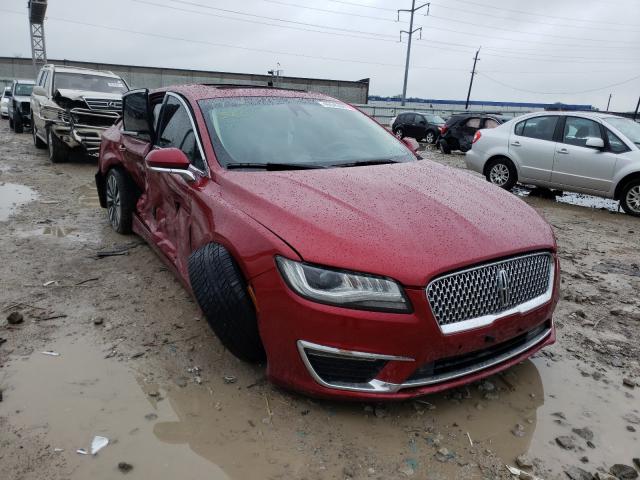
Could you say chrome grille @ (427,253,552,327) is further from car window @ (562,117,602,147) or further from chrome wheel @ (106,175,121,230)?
car window @ (562,117,602,147)

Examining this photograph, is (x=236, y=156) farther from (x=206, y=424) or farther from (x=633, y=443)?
(x=633, y=443)

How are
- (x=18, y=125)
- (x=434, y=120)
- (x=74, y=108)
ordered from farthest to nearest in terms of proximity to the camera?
(x=434, y=120) < (x=18, y=125) < (x=74, y=108)

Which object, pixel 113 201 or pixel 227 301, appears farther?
pixel 113 201

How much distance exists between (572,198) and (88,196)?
27.8 feet

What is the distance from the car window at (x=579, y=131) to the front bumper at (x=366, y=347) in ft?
23.1

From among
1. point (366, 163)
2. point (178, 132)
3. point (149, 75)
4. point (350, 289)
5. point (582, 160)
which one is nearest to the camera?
point (350, 289)

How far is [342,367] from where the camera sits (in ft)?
7.54

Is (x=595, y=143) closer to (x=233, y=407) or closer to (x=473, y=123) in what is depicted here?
(x=233, y=407)

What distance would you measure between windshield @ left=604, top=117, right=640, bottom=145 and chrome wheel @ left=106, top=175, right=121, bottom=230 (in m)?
7.57

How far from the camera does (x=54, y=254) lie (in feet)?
15.9

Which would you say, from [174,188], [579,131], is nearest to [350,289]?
[174,188]

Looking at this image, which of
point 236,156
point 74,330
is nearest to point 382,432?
point 236,156

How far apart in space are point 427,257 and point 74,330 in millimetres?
2418

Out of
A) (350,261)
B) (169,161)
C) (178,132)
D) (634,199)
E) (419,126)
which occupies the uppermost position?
(419,126)
